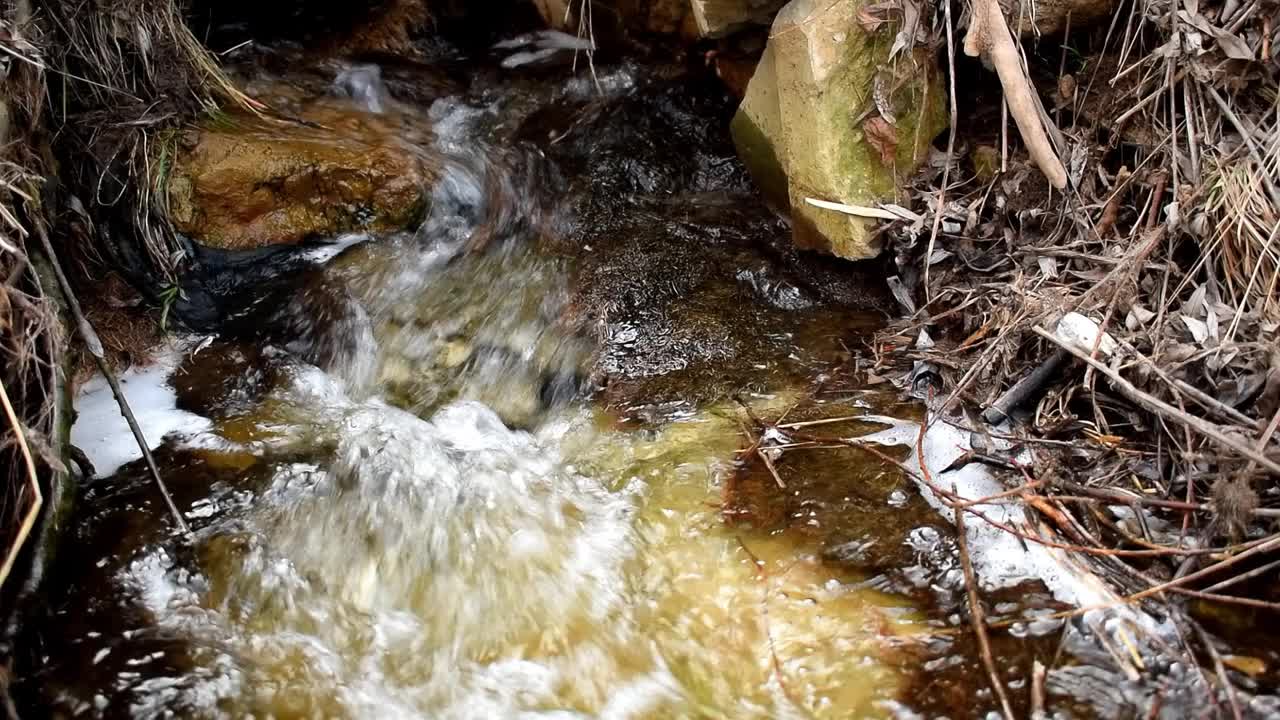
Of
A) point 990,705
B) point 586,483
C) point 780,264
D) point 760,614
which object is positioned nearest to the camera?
point 990,705

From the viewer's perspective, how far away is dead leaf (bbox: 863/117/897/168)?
3240 millimetres

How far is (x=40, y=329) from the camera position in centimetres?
237

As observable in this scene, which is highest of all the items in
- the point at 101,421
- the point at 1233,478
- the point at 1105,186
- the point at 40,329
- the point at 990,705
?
the point at 40,329

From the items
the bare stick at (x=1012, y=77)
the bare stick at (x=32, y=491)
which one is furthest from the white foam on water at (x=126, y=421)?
the bare stick at (x=1012, y=77)

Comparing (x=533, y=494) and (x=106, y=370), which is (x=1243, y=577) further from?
(x=106, y=370)

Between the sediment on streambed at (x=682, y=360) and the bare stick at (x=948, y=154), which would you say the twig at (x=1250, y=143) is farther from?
the bare stick at (x=948, y=154)

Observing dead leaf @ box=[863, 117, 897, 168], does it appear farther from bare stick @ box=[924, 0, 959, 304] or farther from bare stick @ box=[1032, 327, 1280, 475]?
bare stick @ box=[1032, 327, 1280, 475]

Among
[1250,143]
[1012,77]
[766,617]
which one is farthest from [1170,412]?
[1012,77]

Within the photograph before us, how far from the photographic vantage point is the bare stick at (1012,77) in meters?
2.95

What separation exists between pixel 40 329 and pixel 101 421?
70 cm

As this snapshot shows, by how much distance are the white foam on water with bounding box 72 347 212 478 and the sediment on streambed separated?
0.02 m

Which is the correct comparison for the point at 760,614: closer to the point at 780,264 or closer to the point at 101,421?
the point at 780,264

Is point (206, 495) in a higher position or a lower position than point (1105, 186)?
lower

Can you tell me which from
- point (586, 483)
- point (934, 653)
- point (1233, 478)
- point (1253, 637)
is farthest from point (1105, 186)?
point (586, 483)
